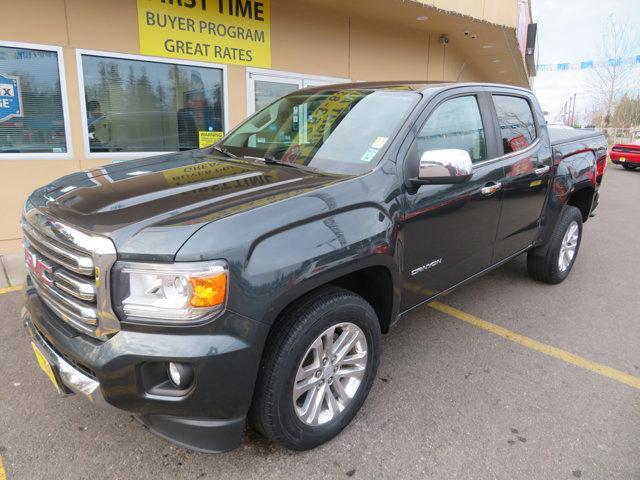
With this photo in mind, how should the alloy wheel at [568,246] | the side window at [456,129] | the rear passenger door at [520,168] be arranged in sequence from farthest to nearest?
the alloy wheel at [568,246] < the rear passenger door at [520,168] < the side window at [456,129]

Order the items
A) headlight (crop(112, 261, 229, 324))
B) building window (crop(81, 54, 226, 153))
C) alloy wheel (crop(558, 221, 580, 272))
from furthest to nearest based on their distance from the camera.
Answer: building window (crop(81, 54, 226, 153))
alloy wheel (crop(558, 221, 580, 272))
headlight (crop(112, 261, 229, 324))

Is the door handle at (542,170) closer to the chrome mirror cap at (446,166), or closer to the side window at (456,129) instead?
the side window at (456,129)

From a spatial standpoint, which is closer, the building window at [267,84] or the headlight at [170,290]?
the headlight at [170,290]

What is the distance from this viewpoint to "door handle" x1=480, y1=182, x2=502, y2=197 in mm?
3318

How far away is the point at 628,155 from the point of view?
17.9m

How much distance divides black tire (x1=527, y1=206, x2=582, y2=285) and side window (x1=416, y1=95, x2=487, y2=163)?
5.48ft

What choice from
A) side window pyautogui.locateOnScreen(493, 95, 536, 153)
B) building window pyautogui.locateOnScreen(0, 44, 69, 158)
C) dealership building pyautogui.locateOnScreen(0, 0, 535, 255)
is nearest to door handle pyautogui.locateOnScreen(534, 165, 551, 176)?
side window pyautogui.locateOnScreen(493, 95, 536, 153)

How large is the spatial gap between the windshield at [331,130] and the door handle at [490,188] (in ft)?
2.73

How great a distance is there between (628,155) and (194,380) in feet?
66.8

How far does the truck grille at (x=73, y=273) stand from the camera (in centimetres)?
190

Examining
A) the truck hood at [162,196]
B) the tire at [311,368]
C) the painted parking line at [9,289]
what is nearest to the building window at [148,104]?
the painted parking line at [9,289]

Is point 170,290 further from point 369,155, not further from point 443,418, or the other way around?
point 443,418

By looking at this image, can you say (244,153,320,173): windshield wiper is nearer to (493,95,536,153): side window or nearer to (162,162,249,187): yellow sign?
(162,162,249,187): yellow sign

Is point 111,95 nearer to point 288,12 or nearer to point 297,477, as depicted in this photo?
point 288,12
